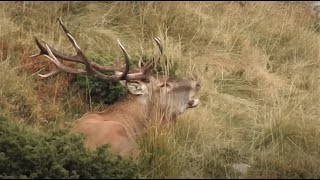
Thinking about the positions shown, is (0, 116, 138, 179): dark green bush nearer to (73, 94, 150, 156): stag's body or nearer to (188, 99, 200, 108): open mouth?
(73, 94, 150, 156): stag's body

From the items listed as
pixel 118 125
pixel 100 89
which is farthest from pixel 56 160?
pixel 100 89

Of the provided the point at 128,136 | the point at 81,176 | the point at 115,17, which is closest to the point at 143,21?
the point at 115,17

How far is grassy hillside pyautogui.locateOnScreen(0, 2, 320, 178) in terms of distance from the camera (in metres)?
6.76

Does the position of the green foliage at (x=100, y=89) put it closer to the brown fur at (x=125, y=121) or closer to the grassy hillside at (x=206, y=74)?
the grassy hillside at (x=206, y=74)

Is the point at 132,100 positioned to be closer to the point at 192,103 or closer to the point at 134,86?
the point at 134,86

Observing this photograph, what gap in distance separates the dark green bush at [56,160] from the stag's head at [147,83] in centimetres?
130

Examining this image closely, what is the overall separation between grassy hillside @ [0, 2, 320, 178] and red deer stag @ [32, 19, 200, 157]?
30cm

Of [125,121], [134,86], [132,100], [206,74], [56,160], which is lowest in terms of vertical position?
[206,74]

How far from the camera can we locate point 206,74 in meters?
10.1

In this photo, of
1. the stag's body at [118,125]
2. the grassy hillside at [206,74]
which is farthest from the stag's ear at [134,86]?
the grassy hillside at [206,74]

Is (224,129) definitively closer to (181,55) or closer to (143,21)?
(181,55)

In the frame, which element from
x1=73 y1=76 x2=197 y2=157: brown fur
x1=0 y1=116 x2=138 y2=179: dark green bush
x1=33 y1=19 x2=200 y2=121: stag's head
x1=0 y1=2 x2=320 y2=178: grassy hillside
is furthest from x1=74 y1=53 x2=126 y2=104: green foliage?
x1=0 y1=116 x2=138 y2=179: dark green bush

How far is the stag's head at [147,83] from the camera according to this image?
24.1 ft

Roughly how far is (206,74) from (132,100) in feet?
9.05
